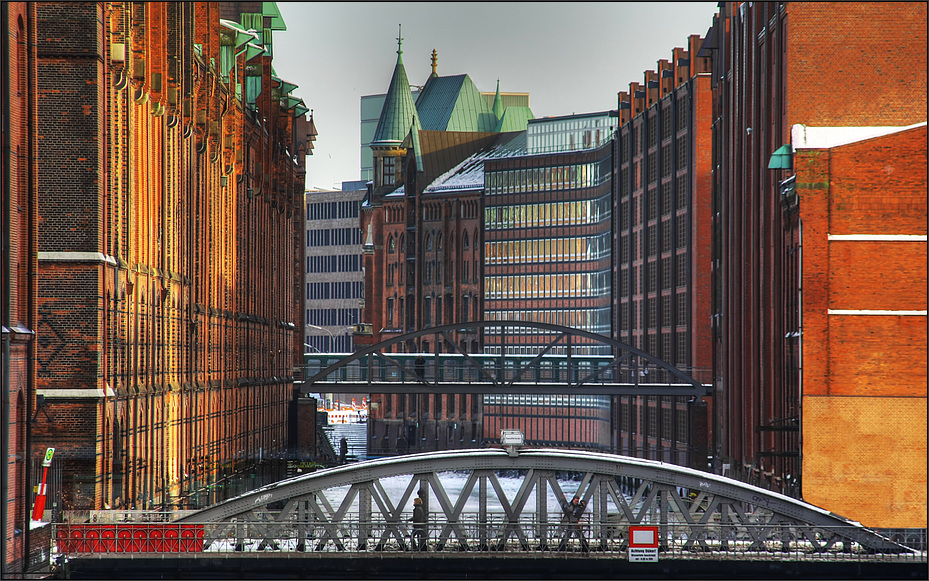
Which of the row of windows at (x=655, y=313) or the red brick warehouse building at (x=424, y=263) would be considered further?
the red brick warehouse building at (x=424, y=263)

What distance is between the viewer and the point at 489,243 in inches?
6029

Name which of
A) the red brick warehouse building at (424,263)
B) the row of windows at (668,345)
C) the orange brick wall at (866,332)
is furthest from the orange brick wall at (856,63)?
the red brick warehouse building at (424,263)

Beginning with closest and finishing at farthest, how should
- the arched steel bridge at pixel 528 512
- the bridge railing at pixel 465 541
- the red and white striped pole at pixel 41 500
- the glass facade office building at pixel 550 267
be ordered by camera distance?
the red and white striped pole at pixel 41 500 → the bridge railing at pixel 465 541 → the arched steel bridge at pixel 528 512 → the glass facade office building at pixel 550 267

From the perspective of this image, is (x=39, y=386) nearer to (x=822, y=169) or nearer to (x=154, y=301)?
(x=154, y=301)

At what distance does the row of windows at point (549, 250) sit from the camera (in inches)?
5527

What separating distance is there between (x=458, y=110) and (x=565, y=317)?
55645mm

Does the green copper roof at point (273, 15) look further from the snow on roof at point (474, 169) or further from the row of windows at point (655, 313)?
the snow on roof at point (474, 169)

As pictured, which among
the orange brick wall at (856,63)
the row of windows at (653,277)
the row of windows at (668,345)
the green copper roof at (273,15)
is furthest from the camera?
the row of windows at (653,277)

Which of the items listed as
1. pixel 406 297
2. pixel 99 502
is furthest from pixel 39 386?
pixel 406 297

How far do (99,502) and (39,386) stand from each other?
12.1ft

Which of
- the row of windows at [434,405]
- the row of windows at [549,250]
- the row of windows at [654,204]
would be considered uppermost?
the row of windows at [654,204]

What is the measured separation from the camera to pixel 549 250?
14675 cm

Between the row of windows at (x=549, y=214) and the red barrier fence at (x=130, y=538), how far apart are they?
312 feet

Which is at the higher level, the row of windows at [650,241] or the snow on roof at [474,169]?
the snow on roof at [474,169]
